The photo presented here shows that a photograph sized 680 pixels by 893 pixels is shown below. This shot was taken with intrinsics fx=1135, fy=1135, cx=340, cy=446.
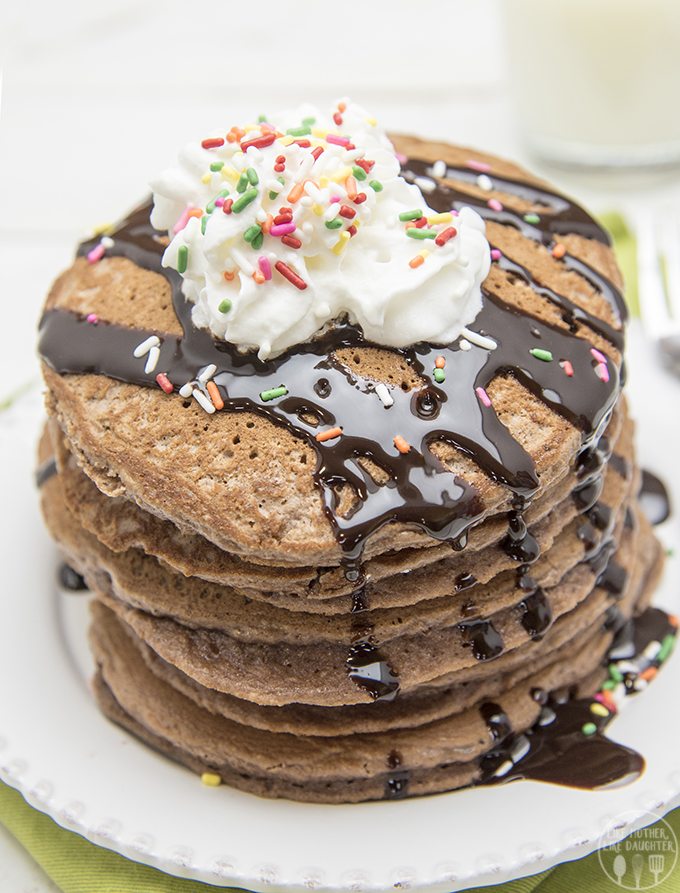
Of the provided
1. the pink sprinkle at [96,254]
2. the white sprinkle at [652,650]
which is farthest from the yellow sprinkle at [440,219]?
the white sprinkle at [652,650]

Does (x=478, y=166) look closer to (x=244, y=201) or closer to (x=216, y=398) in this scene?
(x=244, y=201)

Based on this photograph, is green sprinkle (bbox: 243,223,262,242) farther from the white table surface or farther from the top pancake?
the white table surface

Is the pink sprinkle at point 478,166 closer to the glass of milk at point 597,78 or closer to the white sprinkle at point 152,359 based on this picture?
the white sprinkle at point 152,359

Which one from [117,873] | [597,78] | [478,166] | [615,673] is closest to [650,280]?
[597,78]

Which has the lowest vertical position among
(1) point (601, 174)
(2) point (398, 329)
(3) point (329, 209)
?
(1) point (601, 174)

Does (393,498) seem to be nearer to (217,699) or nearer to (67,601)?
(217,699)

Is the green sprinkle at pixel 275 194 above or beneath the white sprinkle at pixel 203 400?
above

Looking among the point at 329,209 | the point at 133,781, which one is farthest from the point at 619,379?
the point at 133,781
